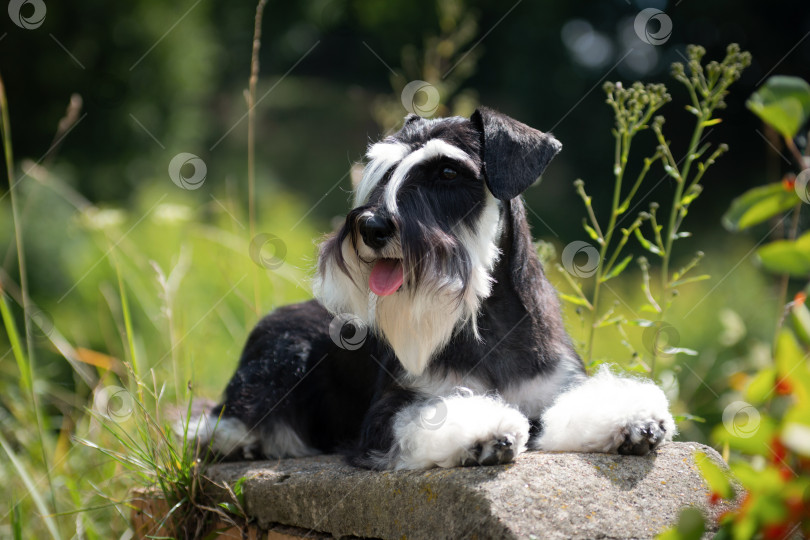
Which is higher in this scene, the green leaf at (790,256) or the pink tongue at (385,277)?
the green leaf at (790,256)

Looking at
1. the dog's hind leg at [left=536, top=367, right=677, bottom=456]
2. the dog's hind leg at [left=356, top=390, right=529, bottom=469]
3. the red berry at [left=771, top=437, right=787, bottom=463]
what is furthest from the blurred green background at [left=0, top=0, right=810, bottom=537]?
the red berry at [left=771, top=437, right=787, bottom=463]

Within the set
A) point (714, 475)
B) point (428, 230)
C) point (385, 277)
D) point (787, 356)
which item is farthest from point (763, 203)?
point (385, 277)

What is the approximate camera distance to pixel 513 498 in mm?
2236

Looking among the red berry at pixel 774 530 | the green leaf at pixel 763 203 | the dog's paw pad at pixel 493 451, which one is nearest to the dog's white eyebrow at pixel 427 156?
the dog's paw pad at pixel 493 451

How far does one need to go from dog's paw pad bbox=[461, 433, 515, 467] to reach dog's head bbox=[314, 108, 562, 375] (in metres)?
0.49


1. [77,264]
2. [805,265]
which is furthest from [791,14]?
[805,265]

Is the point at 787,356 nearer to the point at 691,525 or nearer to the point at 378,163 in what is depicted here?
the point at 691,525

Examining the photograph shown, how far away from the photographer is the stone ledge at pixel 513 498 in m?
2.20

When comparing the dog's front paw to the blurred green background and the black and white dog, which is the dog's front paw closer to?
the black and white dog

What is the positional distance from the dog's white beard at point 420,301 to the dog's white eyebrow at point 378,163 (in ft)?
1.12

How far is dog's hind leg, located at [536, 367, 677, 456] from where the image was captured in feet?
8.59

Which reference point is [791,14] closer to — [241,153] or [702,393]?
[702,393]

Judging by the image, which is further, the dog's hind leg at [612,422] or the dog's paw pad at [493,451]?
the dog's hind leg at [612,422]

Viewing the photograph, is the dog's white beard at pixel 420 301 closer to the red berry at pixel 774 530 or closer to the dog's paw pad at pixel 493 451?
the dog's paw pad at pixel 493 451
